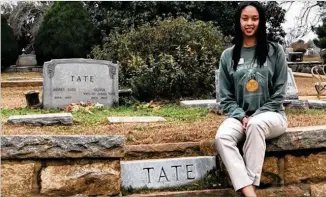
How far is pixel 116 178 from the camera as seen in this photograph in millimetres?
3908

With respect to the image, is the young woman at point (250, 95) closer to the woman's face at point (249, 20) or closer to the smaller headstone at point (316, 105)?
the woman's face at point (249, 20)

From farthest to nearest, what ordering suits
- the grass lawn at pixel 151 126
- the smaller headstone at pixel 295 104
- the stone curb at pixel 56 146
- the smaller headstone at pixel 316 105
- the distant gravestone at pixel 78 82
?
the distant gravestone at pixel 78 82
the smaller headstone at pixel 316 105
the smaller headstone at pixel 295 104
the grass lawn at pixel 151 126
the stone curb at pixel 56 146

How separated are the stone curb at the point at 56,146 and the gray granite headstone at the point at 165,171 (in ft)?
1.20

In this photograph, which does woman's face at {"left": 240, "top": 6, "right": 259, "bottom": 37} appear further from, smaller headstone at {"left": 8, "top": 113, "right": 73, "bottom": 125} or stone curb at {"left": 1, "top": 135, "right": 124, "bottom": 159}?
smaller headstone at {"left": 8, "top": 113, "right": 73, "bottom": 125}

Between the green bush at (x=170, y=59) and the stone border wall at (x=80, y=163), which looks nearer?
the stone border wall at (x=80, y=163)

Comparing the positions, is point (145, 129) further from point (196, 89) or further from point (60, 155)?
point (196, 89)

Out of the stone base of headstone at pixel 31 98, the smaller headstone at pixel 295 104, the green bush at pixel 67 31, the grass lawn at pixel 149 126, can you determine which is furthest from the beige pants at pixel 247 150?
the green bush at pixel 67 31

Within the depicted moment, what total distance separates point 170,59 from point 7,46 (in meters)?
13.5

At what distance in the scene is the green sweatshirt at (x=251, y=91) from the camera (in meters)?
4.04

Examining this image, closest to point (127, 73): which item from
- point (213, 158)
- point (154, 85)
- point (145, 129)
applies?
point (154, 85)

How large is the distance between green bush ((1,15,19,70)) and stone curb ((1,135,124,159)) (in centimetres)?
1819

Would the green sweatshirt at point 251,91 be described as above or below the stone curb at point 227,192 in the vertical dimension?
above

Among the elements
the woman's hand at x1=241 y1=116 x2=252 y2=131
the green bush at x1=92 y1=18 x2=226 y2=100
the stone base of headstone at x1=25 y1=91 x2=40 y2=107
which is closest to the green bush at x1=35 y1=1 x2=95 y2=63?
the green bush at x1=92 y1=18 x2=226 y2=100

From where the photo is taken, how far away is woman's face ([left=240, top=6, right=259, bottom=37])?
405 centimetres
